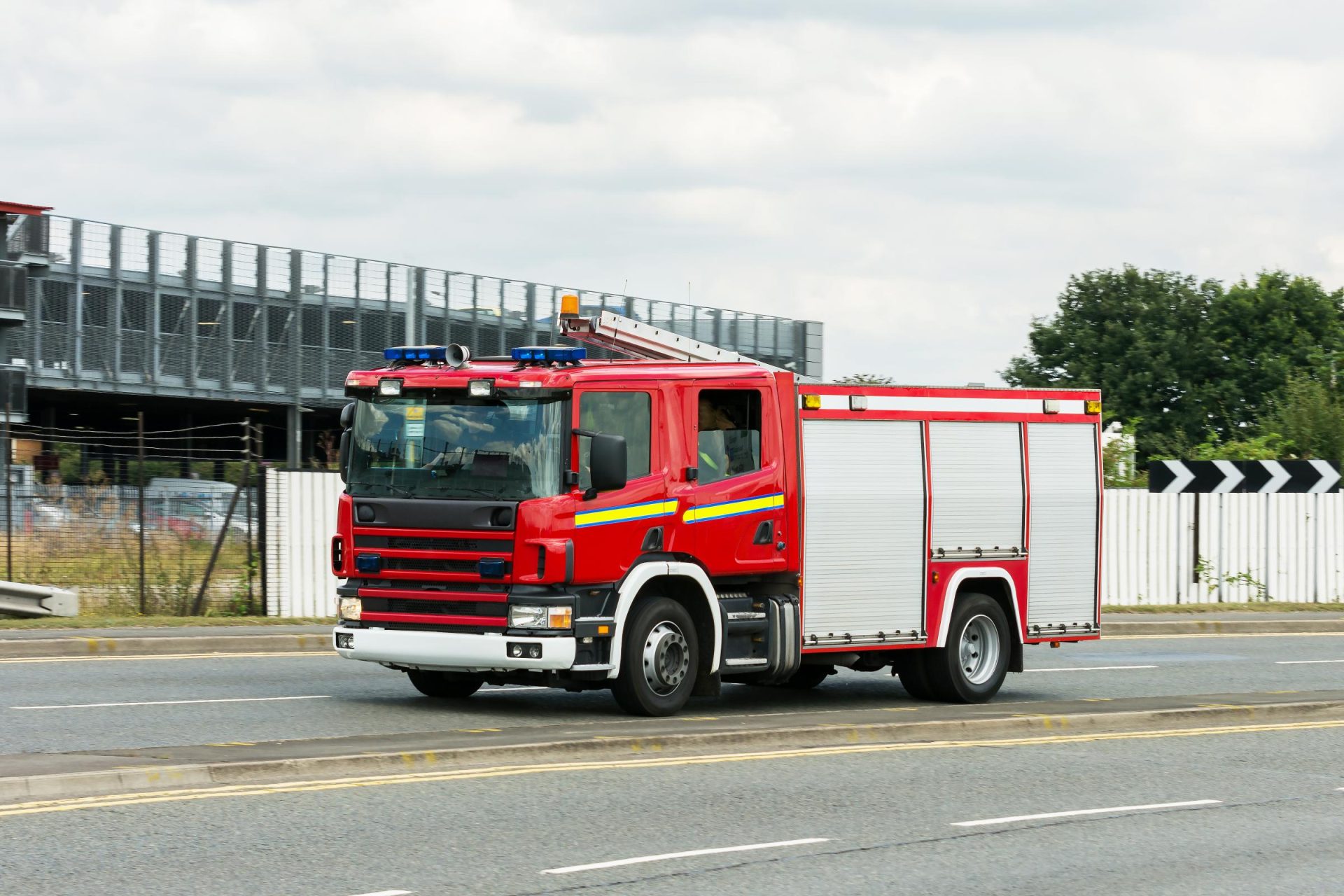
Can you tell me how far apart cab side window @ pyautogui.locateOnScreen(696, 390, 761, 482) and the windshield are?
4.01ft

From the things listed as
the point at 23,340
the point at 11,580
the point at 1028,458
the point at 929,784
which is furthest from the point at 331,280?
the point at 929,784

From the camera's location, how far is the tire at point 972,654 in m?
15.1

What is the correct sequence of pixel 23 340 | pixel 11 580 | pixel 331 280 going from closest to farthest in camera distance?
1. pixel 11 580
2. pixel 23 340
3. pixel 331 280

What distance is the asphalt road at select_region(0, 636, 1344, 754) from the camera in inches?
483

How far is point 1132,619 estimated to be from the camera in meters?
26.1

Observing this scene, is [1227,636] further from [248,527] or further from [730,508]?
[730,508]

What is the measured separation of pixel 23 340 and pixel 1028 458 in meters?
46.6

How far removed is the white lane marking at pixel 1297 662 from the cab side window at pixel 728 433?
9.42 meters

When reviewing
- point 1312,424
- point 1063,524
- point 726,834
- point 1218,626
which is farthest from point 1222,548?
point 726,834

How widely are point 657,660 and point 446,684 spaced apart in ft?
7.41

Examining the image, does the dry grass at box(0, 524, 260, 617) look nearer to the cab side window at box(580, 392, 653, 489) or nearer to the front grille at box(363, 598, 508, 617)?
the front grille at box(363, 598, 508, 617)

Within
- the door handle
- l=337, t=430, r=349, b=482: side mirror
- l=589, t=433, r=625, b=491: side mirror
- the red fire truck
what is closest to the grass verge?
the red fire truck

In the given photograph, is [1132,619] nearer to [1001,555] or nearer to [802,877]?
[1001,555]

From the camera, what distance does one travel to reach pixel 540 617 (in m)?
12.7
